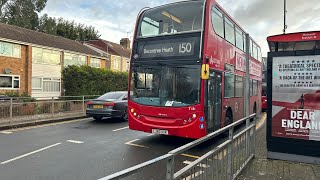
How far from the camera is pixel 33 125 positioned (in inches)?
496

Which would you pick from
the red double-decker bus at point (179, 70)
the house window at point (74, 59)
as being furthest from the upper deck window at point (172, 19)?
the house window at point (74, 59)

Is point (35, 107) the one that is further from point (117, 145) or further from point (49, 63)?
point (49, 63)

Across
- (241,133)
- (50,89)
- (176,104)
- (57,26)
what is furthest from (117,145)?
(57,26)

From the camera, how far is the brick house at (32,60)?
80.0ft

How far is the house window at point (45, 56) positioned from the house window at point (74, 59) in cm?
98

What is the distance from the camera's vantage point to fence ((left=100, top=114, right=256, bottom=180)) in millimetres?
2753

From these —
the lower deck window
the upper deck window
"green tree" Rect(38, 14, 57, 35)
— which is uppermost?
"green tree" Rect(38, 14, 57, 35)

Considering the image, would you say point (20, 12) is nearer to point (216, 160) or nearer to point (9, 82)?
point (9, 82)

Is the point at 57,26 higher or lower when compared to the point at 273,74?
higher

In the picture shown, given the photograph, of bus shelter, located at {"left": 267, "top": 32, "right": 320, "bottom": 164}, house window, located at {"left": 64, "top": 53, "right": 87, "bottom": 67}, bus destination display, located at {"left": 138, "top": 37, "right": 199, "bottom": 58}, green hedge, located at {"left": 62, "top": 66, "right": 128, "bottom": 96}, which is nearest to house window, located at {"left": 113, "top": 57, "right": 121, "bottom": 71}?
house window, located at {"left": 64, "top": 53, "right": 87, "bottom": 67}

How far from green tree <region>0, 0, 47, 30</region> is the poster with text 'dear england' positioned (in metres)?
47.5

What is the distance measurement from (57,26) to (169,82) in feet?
162

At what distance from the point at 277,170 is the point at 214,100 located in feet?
10.8

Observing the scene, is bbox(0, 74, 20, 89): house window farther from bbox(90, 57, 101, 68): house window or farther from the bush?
bbox(90, 57, 101, 68): house window
